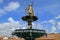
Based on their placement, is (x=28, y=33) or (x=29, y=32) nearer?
(x=29, y=32)

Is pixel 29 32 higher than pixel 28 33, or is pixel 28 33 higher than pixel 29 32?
pixel 29 32

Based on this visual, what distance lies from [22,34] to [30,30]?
1591 mm

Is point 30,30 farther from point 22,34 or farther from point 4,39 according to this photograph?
point 4,39

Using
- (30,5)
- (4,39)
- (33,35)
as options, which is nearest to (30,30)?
(33,35)

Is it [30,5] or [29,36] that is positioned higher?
[30,5]

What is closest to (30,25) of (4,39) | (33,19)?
(33,19)

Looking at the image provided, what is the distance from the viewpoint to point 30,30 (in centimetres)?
4512

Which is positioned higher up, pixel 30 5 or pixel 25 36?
pixel 30 5

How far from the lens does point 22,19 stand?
4709cm

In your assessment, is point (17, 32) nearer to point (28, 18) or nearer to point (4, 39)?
point (28, 18)

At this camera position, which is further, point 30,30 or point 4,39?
point 4,39

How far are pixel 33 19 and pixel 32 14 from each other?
3.43 ft

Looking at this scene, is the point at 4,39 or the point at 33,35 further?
the point at 4,39

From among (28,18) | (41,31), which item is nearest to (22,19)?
(28,18)
